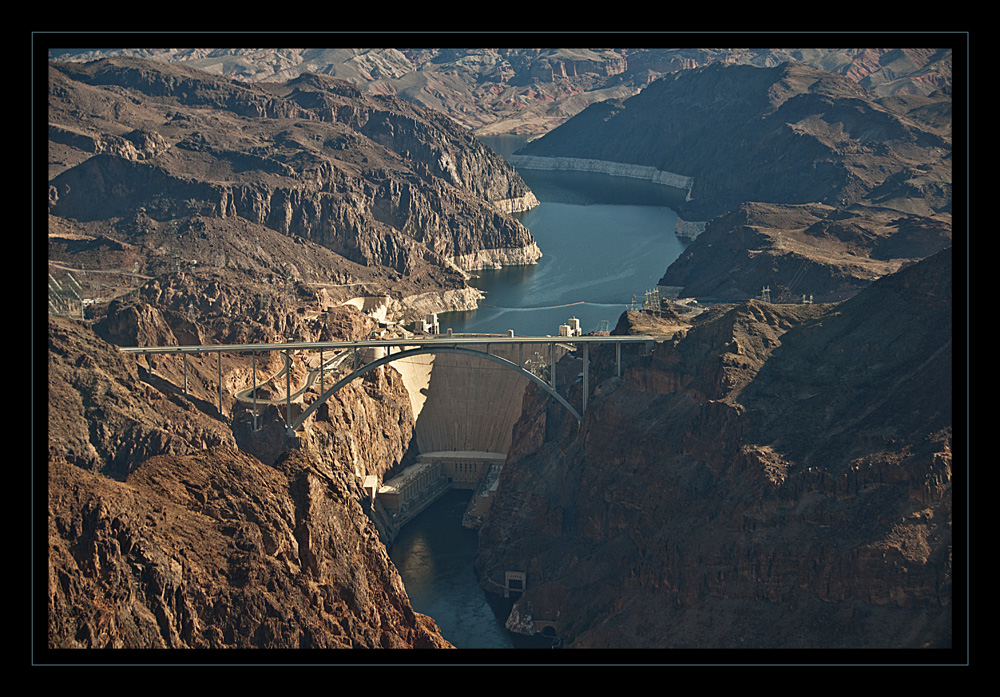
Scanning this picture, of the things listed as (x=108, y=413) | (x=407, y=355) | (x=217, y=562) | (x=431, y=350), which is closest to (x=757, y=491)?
(x=431, y=350)

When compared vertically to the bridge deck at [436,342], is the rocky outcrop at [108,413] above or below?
below

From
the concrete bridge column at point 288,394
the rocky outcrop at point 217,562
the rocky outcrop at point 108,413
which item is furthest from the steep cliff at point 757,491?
the rocky outcrop at point 217,562

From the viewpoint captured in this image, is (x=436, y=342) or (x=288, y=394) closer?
(x=288, y=394)

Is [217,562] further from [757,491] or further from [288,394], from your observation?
[288,394]

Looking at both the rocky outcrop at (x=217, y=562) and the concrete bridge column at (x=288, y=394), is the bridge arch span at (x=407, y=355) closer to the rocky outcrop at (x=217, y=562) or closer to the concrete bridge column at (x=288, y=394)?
the concrete bridge column at (x=288, y=394)

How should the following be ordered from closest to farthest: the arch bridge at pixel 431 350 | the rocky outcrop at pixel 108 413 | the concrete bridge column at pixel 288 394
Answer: the rocky outcrop at pixel 108 413, the arch bridge at pixel 431 350, the concrete bridge column at pixel 288 394

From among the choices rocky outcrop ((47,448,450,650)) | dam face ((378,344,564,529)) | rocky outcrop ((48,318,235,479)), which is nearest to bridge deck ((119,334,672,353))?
rocky outcrop ((48,318,235,479))

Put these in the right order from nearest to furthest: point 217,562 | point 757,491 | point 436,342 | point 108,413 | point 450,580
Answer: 1. point 217,562
2. point 757,491
3. point 450,580
4. point 108,413
5. point 436,342
